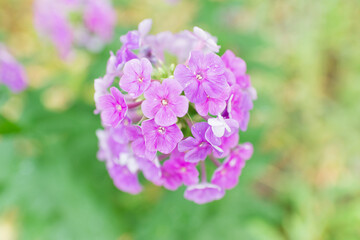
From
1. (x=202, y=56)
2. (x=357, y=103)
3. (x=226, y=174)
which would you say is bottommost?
(x=226, y=174)

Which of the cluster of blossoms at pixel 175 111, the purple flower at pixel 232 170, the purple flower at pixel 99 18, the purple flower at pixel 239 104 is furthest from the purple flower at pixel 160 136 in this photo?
the purple flower at pixel 99 18

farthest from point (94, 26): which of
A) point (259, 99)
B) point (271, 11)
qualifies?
point (271, 11)

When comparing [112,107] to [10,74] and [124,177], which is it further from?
[10,74]

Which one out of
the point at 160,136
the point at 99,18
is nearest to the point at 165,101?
the point at 160,136

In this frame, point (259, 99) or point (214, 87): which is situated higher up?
point (259, 99)

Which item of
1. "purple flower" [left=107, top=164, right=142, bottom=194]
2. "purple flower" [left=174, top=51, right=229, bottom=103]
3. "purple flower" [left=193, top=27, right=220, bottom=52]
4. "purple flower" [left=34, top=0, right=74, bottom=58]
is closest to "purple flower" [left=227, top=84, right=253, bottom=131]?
"purple flower" [left=174, top=51, right=229, bottom=103]

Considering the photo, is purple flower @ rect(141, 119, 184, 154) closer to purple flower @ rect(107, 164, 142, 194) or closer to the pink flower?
the pink flower

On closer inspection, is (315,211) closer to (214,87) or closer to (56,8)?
(214,87)
